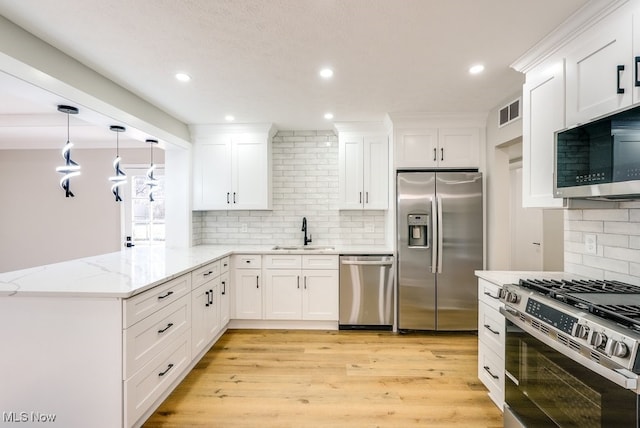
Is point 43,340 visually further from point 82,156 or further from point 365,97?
point 82,156

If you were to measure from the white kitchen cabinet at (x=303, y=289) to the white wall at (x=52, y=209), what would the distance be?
3.07 metres

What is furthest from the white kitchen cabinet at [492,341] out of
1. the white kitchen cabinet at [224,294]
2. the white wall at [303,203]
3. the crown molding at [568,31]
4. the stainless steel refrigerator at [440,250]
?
the white kitchen cabinet at [224,294]

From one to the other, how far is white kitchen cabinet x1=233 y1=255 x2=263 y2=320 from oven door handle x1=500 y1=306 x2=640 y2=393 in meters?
2.65

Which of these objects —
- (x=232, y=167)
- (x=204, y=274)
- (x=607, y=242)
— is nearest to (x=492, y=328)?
(x=607, y=242)

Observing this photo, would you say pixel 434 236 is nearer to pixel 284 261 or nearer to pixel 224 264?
pixel 284 261

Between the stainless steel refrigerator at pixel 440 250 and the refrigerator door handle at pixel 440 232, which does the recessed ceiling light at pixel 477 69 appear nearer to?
the stainless steel refrigerator at pixel 440 250

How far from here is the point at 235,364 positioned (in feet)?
9.15

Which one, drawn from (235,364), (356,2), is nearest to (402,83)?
(356,2)

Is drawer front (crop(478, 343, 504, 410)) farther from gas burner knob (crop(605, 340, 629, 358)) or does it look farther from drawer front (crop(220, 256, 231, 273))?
drawer front (crop(220, 256, 231, 273))

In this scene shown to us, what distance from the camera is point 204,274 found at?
2859mm

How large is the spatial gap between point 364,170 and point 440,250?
52.4 inches

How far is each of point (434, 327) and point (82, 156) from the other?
583 cm

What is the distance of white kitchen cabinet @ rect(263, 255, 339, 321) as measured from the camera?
3.59 meters

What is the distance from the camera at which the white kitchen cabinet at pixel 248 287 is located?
11.9ft
